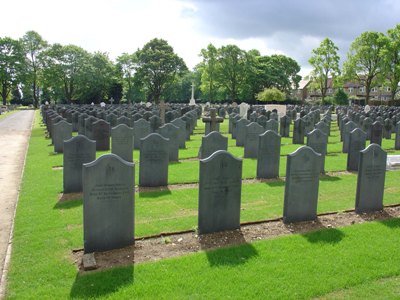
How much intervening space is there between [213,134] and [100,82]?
56.9 meters

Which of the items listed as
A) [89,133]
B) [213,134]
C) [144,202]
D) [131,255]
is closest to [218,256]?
[131,255]

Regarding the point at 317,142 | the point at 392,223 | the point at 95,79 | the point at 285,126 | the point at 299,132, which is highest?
the point at 95,79

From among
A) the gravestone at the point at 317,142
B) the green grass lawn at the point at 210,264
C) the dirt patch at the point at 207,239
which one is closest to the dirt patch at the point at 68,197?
the green grass lawn at the point at 210,264

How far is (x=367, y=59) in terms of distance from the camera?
58531mm

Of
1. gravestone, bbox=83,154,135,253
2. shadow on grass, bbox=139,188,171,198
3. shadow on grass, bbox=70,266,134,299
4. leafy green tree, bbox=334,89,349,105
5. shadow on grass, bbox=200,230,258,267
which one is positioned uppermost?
leafy green tree, bbox=334,89,349,105

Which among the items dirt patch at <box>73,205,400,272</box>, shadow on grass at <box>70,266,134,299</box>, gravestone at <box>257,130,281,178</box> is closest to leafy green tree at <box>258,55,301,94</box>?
gravestone at <box>257,130,281,178</box>

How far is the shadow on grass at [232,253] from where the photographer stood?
18.5 feet

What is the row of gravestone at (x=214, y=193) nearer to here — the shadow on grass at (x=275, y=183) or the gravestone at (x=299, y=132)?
the shadow on grass at (x=275, y=183)

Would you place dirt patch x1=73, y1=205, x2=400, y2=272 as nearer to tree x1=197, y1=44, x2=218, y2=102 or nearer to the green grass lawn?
the green grass lawn

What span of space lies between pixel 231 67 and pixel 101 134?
54794 millimetres

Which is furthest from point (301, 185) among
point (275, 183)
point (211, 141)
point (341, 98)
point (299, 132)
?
point (341, 98)

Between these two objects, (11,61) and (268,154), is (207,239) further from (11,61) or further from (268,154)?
(11,61)

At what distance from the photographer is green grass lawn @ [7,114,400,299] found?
4828mm

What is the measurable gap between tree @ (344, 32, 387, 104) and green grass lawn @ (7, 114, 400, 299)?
56.0m
